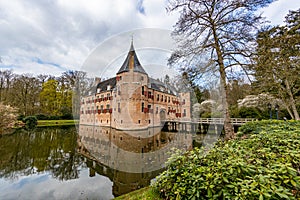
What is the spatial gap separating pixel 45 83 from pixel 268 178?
31.2 metres

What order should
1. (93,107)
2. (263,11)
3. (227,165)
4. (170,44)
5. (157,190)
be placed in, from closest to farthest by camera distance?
(227,165) < (157,190) < (263,11) < (170,44) < (93,107)

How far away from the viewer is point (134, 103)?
667 inches

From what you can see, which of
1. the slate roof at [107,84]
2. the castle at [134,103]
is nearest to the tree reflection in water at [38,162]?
the castle at [134,103]

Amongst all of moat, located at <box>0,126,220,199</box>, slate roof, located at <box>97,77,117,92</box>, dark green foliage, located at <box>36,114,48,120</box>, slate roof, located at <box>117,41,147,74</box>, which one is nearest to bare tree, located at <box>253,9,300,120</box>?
moat, located at <box>0,126,220,199</box>

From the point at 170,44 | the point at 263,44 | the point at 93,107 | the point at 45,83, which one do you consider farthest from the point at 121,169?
the point at 45,83

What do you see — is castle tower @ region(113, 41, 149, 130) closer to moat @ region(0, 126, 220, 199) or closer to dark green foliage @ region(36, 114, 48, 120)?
moat @ region(0, 126, 220, 199)

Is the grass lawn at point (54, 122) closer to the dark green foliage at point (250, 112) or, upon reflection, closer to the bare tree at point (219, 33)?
the bare tree at point (219, 33)

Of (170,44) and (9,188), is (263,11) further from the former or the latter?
(9,188)

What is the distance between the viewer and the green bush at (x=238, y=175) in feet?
3.64

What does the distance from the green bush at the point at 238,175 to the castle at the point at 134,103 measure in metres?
12.4

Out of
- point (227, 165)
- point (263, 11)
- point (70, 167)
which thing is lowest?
point (70, 167)

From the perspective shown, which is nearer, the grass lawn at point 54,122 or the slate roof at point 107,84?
the slate roof at point 107,84

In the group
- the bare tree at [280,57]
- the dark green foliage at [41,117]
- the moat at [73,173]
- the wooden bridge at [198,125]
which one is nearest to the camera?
the moat at [73,173]

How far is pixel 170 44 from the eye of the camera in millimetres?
6566
